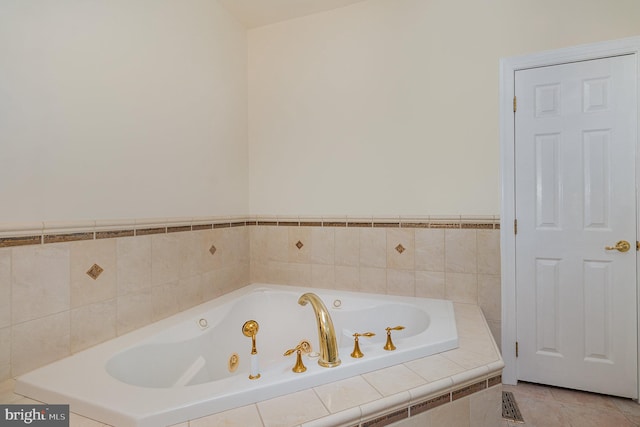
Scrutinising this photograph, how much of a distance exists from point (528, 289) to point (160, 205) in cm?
233

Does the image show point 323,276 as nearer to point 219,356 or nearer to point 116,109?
point 219,356

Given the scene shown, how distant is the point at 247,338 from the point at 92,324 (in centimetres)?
85

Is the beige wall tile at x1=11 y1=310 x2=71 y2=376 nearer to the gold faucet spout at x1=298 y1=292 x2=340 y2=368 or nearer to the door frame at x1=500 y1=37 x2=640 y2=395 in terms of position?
the gold faucet spout at x1=298 y1=292 x2=340 y2=368

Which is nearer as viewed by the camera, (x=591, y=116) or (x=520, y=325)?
(x=591, y=116)

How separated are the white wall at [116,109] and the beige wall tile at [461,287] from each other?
169 cm

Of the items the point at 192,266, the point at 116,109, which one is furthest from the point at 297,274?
the point at 116,109

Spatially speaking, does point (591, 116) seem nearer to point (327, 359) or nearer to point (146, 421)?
point (327, 359)

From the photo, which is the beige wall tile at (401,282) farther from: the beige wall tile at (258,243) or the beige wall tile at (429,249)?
the beige wall tile at (258,243)

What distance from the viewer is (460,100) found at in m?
2.10

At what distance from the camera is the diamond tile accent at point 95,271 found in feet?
4.85

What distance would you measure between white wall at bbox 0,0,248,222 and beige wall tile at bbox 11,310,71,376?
0.43m

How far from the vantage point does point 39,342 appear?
129 centimetres

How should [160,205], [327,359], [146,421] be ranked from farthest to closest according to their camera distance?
[160,205] < [327,359] < [146,421]

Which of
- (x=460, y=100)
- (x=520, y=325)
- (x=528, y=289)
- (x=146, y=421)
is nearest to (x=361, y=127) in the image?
(x=460, y=100)
